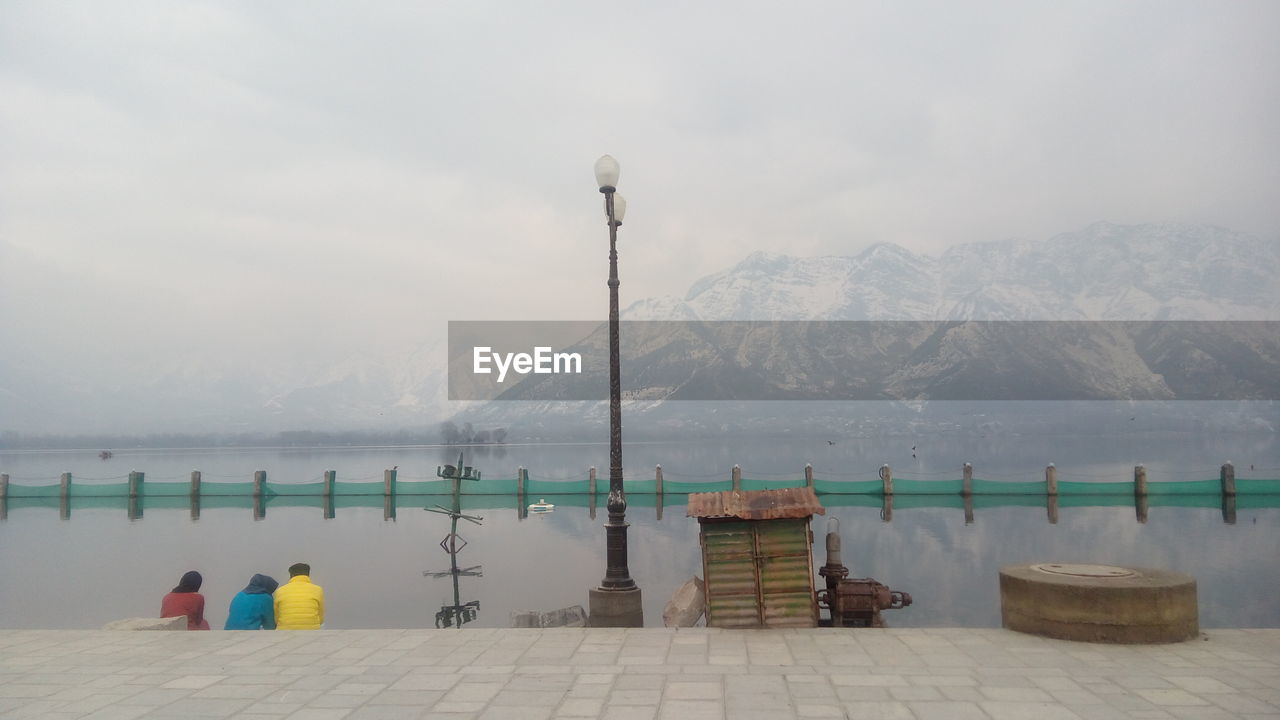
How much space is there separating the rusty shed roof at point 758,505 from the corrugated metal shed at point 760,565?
12 mm

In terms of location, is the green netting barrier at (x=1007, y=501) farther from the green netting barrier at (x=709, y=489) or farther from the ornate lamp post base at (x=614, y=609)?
the ornate lamp post base at (x=614, y=609)

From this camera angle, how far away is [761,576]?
30.7ft

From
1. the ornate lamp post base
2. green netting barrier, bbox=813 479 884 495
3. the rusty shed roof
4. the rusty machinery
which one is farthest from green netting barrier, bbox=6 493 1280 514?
the rusty shed roof

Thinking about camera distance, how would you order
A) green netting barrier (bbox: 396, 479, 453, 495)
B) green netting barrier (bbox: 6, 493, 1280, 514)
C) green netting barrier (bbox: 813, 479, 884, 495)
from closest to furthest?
green netting barrier (bbox: 6, 493, 1280, 514)
green netting barrier (bbox: 813, 479, 884, 495)
green netting barrier (bbox: 396, 479, 453, 495)

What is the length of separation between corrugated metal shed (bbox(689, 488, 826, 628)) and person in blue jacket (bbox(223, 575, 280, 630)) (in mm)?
5652

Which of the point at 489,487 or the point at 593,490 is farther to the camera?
the point at 489,487

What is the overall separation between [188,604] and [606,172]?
27.3 feet

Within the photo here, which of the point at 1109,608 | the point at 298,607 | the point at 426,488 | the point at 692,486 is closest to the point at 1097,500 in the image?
the point at 692,486

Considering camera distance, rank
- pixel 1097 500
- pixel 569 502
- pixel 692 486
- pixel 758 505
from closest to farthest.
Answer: pixel 758 505, pixel 1097 500, pixel 692 486, pixel 569 502

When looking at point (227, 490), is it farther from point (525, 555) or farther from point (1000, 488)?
point (1000, 488)

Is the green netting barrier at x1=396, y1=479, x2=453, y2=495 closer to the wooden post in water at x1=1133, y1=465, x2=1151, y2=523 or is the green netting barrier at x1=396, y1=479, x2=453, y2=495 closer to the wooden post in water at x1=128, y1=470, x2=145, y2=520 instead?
the wooden post in water at x1=128, y1=470, x2=145, y2=520

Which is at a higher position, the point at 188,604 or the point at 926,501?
the point at 188,604

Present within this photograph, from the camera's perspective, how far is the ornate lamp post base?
1057 centimetres

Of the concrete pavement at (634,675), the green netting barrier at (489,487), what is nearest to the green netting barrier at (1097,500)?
the green netting barrier at (489,487)
